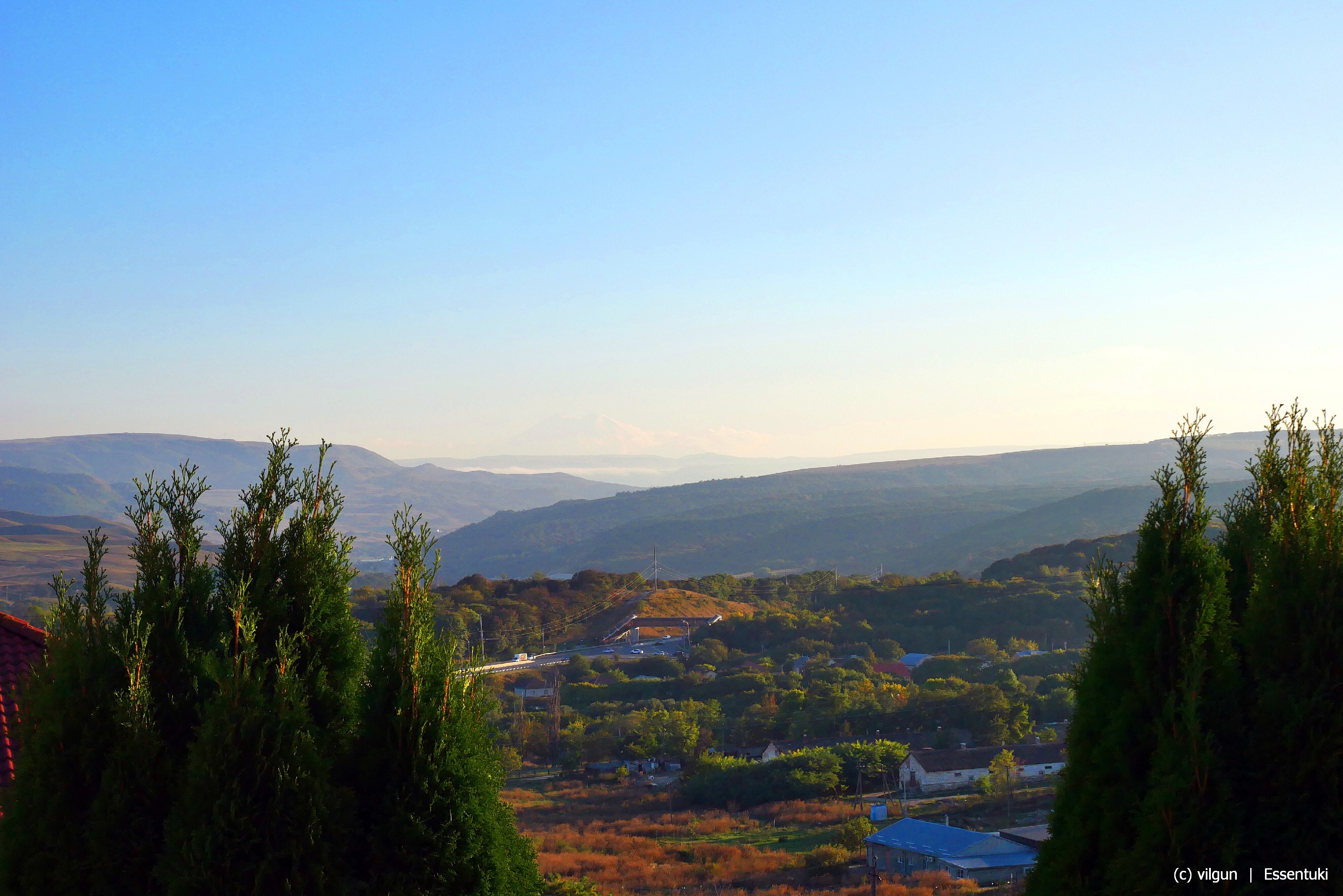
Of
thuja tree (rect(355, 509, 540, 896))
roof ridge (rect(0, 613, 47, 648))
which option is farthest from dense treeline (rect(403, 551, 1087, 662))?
thuja tree (rect(355, 509, 540, 896))

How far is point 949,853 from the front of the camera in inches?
774

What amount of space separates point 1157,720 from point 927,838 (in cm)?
1799

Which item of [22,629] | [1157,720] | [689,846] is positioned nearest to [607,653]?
[689,846]

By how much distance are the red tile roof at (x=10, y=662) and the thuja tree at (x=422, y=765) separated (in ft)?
12.2

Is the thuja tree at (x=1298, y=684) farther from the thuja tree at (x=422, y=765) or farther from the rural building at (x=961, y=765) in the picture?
the rural building at (x=961, y=765)

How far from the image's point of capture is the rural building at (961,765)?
29.5 m

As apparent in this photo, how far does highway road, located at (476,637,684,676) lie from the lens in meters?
52.0

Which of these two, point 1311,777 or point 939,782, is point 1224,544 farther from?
point 939,782

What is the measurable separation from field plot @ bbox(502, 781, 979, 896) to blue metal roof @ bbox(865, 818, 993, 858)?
0.80 m

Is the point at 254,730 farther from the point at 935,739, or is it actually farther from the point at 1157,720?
the point at 935,739

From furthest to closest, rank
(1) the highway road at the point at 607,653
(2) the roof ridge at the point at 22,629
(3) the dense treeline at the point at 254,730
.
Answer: (1) the highway road at the point at 607,653
(2) the roof ridge at the point at 22,629
(3) the dense treeline at the point at 254,730

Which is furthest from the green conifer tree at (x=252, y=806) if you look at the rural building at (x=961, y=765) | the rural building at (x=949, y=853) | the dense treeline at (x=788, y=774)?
the rural building at (x=961, y=765)

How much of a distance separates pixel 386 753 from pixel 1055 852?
3468 mm

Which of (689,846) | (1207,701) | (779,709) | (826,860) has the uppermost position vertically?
(1207,701)
